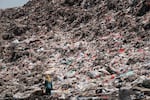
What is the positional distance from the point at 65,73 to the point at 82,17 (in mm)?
4630

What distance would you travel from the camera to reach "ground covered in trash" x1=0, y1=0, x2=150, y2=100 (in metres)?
12.2

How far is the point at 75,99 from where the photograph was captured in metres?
11.4

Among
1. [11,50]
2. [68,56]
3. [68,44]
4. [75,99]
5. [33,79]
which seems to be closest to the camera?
[75,99]

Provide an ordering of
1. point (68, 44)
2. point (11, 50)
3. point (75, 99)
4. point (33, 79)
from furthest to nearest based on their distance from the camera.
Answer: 1. point (11, 50)
2. point (68, 44)
3. point (33, 79)
4. point (75, 99)

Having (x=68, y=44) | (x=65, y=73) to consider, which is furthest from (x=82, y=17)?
(x=65, y=73)

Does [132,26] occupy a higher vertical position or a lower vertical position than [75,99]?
higher

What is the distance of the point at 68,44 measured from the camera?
1622 cm

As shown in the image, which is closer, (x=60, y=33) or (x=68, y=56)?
(x=68, y=56)

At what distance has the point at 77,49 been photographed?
15336mm

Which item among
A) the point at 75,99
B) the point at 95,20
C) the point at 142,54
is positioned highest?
the point at 95,20

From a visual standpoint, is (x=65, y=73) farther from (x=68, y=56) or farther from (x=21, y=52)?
(x=21, y=52)

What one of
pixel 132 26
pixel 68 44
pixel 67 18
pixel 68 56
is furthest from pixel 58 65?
pixel 67 18

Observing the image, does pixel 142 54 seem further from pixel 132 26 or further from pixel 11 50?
pixel 11 50

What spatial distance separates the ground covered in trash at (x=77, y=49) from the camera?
482 inches
